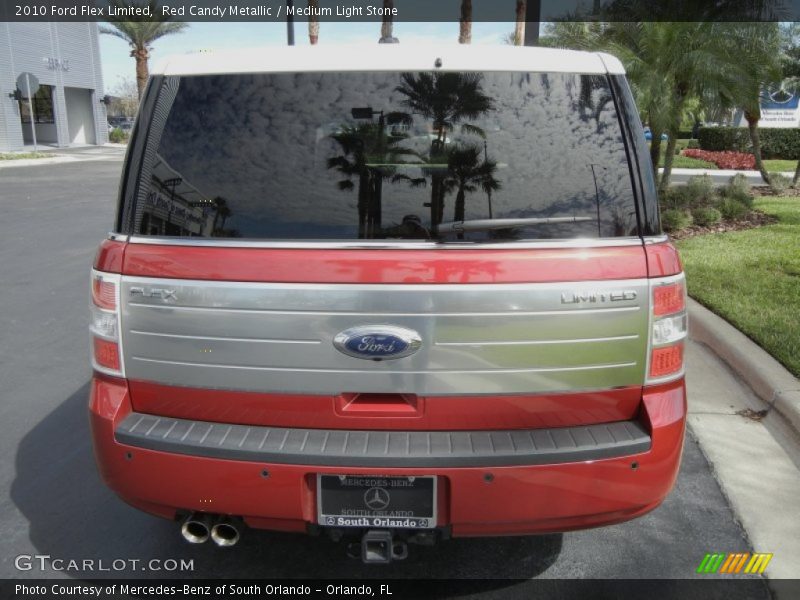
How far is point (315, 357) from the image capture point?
7.45ft

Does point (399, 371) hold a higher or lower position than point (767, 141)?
higher

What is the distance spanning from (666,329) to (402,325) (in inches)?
35.8

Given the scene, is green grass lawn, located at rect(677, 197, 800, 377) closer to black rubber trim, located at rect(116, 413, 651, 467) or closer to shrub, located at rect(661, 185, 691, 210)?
shrub, located at rect(661, 185, 691, 210)

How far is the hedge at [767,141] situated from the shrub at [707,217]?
23547 mm

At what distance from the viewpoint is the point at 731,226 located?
37.0 feet

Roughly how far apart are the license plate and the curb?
276 cm

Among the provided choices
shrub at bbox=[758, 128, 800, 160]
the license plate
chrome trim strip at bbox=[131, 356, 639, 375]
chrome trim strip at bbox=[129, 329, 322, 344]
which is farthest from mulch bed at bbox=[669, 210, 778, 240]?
shrub at bbox=[758, 128, 800, 160]

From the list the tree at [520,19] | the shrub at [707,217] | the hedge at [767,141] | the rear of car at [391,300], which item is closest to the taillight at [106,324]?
the rear of car at [391,300]

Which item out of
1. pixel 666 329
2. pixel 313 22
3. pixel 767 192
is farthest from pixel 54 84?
pixel 666 329

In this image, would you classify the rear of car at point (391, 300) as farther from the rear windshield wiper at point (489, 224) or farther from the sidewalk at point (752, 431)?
the sidewalk at point (752, 431)

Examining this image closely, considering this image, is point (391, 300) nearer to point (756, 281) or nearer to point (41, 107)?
point (756, 281)

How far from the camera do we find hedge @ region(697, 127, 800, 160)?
31812mm

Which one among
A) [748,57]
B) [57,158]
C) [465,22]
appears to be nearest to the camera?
[748,57]

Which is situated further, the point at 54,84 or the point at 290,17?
the point at 54,84
